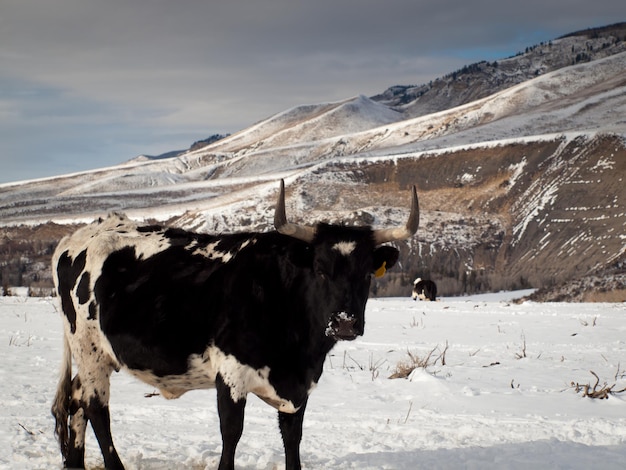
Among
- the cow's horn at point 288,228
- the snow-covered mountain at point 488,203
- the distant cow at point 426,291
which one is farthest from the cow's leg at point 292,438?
the snow-covered mountain at point 488,203

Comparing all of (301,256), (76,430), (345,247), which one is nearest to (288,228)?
(301,256)

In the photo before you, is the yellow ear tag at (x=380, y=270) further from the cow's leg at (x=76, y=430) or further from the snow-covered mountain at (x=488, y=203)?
the snow-covered mountain at (x=488, y=203)

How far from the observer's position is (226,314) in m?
6.14

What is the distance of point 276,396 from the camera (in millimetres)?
6117

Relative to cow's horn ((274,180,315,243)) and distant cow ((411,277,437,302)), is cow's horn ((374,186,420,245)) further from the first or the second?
distant cow ((411,277,437,302))

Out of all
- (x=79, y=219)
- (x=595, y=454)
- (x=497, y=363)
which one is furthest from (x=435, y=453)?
(x=79, y=219)

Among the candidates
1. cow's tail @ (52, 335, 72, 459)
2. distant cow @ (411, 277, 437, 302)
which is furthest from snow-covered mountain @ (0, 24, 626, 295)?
cow's tail @ (52, 335, 72, 459)

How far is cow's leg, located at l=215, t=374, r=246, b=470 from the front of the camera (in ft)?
19.5

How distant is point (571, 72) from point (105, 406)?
211695 millimetres

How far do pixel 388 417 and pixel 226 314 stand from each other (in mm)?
3176

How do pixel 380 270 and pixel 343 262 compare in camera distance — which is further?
pixel 380 270

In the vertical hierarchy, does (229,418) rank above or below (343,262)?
below

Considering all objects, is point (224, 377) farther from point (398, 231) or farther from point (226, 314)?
point (398, 231)

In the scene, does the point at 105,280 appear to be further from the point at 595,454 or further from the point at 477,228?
the point at 477,228
